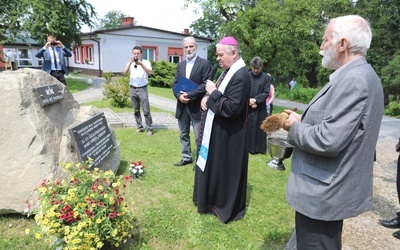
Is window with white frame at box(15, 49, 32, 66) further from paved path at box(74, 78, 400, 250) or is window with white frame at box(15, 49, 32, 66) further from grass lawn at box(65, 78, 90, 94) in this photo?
paved path at box(74, 78, 400, 250)

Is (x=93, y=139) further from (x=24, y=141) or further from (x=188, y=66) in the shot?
(x=188, y=66)

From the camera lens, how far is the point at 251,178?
16.2ft

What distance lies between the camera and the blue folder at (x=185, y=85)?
188 inches

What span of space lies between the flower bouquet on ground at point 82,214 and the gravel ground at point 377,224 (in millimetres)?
2394

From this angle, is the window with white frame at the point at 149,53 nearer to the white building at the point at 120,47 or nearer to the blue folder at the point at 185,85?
the white building at the point at 120,47

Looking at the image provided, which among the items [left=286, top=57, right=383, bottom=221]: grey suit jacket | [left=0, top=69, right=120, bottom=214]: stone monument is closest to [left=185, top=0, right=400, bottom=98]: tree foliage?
[left=0, top=69, right=120, bottom=214]: stone monument

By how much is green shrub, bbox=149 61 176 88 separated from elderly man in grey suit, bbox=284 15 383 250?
19581 millimetres

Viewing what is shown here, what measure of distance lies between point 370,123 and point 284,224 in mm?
2225

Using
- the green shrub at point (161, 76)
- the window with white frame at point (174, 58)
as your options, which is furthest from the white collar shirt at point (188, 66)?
the window with white frame at point (174, 58)

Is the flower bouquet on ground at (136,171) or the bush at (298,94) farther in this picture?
the bush at (298,94)

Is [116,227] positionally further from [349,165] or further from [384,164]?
[384,164]

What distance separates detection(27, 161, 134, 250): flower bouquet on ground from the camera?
2.40 metres

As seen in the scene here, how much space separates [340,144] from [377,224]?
2.69 meters

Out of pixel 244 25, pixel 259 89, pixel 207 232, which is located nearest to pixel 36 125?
pixel 207 232
